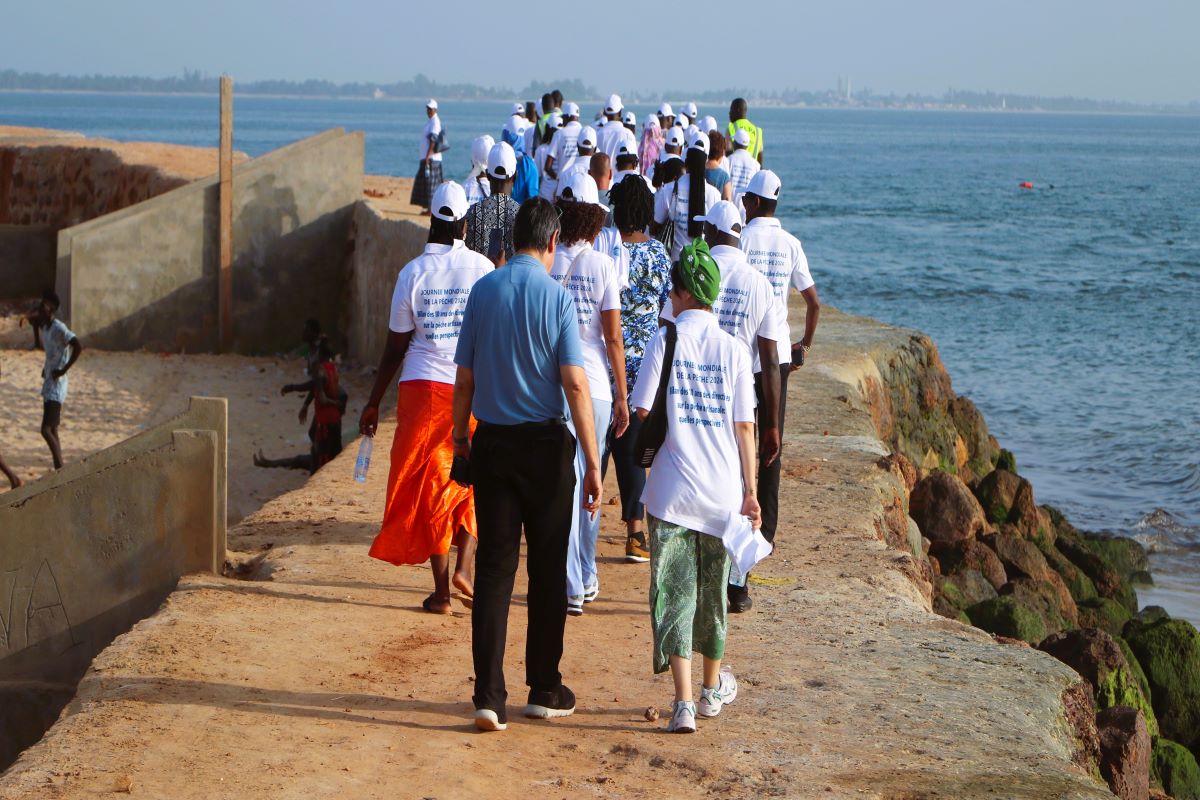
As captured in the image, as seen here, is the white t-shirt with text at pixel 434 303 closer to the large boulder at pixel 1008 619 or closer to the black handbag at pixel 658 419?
the black handbag at pixel 658 419

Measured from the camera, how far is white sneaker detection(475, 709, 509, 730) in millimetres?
5402

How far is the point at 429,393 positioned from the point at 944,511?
248 inches

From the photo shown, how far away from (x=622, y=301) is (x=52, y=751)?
132 inches

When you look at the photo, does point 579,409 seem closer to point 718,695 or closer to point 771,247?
point 718,695

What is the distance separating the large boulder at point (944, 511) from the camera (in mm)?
11656

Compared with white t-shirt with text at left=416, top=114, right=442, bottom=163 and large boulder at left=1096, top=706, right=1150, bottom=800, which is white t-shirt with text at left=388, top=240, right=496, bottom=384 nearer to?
large boulder at left=1096, top=706, right=1150, bottom=800

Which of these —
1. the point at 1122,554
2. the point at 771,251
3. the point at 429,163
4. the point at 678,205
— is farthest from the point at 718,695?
the point at 429,163

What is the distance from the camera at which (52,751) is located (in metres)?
5.26

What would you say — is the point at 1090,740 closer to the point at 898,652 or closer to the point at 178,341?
the point at 898,652

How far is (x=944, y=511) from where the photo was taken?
11805mm

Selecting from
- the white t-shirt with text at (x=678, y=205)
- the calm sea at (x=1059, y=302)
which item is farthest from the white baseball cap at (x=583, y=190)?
the calm sea at (x=1059, y=302)

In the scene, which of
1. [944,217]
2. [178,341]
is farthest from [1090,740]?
[944,217]

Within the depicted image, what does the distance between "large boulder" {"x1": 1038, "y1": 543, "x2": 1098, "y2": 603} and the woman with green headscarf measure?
25.5 ft

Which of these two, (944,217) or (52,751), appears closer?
(52,751)
